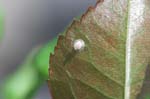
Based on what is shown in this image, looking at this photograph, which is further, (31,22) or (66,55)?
(31,22)

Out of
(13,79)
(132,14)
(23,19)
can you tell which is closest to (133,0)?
(132,14)

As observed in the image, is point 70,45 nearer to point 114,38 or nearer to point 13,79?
point 114,38

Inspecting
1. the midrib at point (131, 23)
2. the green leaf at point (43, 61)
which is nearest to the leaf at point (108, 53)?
the midrib at point (131, 23)

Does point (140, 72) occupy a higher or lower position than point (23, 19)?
lower

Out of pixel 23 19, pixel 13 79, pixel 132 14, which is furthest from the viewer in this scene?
pixel 23 19

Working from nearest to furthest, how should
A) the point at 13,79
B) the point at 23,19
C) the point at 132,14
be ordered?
the point at 132,14 < the point at 13,79 < the point at 23,19

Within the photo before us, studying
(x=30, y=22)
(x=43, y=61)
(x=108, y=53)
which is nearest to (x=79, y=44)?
(x=108, y=53)
